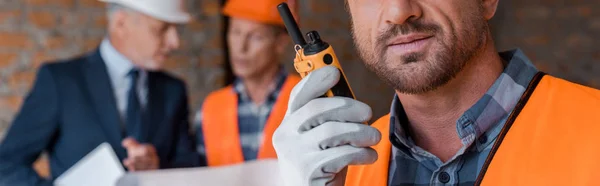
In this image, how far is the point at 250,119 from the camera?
2.66 meters

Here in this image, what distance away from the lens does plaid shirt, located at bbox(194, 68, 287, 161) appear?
259 centimetres

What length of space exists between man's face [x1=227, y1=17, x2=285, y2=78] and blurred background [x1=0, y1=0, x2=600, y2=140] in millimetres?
246

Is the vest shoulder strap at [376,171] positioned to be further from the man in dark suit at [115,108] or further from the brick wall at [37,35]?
the brick wall at [37,35]

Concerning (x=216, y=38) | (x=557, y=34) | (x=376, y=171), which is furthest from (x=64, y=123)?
(x=557, y=34)

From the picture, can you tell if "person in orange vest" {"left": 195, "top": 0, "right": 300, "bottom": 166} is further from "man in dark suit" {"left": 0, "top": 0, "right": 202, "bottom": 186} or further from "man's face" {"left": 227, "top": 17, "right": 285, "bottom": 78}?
"man in dark suit" {"left": 0, "top": 0, "right": 202, "bottom": 186}

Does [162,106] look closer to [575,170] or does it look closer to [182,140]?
[182,140]

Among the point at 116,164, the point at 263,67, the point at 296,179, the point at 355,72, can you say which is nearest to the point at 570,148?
the point at 296,179

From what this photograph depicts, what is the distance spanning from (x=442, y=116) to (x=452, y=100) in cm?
3

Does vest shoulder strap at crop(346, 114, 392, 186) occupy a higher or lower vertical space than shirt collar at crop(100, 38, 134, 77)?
higher

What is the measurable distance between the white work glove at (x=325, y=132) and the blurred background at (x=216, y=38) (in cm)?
179

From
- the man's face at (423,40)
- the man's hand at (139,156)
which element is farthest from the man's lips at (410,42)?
the man's hand at (139,156)

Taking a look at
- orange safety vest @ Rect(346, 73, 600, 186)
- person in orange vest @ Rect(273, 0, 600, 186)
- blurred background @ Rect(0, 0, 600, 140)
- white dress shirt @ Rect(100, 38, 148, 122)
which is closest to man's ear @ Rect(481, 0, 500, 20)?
person in orange vest @ Rect(273, 0, 600, 186)

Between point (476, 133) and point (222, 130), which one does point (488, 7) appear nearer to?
point (476, 133)

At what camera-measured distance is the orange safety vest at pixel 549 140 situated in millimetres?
959
